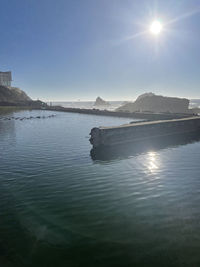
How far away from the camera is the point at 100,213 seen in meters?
8.07

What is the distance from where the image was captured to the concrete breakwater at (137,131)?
19797 millimetres

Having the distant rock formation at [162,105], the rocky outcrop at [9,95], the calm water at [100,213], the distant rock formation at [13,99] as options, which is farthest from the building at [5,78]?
the calm water at [100,213]

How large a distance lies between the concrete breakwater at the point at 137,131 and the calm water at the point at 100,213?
494cm

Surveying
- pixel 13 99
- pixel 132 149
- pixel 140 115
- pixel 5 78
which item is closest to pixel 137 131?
pixel 132 149

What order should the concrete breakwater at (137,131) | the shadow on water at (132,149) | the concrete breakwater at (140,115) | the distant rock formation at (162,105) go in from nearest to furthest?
the shadow on water at (132,149) < the concrete breakwater at (137,131) < the concrete breakwater at (140,115) < the distant rock formation at (162,105)

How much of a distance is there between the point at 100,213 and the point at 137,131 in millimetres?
15522

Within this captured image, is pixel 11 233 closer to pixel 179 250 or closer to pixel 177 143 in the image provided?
pixel 179 250

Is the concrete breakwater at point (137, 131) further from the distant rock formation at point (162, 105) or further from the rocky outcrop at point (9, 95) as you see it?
the rocky outcrop at point (9, 95)

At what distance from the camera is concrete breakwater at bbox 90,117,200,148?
19.8 metres

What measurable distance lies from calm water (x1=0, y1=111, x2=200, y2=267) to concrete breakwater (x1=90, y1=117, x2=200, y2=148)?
4.94 meters

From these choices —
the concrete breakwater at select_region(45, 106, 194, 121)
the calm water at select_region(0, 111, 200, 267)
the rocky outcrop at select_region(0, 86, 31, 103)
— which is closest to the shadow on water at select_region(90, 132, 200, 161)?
the calm water at select_region(0, 111, 200, 267)

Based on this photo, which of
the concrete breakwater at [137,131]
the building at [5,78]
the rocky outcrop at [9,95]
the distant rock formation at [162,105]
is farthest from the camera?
the building at [5,78]

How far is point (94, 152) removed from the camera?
18469mm

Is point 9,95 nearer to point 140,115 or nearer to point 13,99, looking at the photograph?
point 13,99
